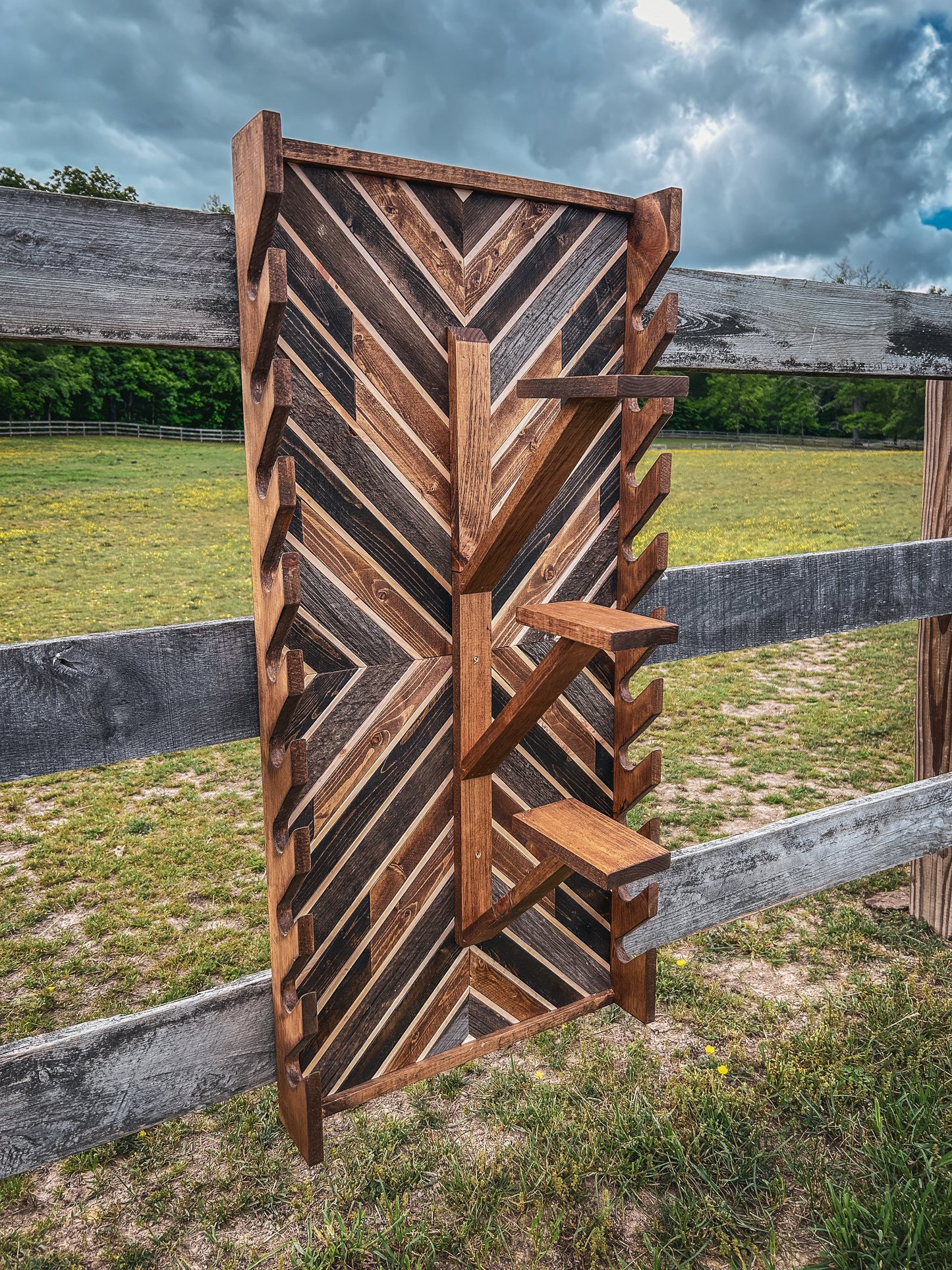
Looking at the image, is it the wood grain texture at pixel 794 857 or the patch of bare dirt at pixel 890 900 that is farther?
the patch of bare dirt at pixel 890 900

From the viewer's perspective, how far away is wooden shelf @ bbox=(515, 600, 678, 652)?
1.40 metres

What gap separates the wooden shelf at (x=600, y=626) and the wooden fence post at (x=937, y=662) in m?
1.93

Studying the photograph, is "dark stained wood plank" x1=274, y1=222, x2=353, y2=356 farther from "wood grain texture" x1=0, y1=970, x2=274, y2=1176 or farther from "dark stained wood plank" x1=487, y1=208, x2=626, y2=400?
"wood grain texture" x1=0, y1=970, x2=274, y2=1176

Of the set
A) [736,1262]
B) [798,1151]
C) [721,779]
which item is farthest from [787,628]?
[721,779]

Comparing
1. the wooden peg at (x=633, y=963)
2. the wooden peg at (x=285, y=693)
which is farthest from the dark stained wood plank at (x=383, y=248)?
the wooden peg at (x=633, y=963)

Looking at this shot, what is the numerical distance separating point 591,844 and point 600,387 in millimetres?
812

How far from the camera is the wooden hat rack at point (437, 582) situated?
4.85ft

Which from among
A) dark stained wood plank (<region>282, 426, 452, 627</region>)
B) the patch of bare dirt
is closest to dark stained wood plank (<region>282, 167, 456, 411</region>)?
dark stained wood plank (<region>282, 426, 452, 627</region>)

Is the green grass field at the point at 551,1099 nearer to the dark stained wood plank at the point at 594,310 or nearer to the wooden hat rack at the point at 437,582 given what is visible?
the wooden hat rack at the point at 437,582

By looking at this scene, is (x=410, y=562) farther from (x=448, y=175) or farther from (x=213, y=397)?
(x=213, y=397)

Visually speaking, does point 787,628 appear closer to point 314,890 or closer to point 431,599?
point 431,599

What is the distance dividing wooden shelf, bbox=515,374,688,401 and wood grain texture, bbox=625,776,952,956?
1319 millimetres

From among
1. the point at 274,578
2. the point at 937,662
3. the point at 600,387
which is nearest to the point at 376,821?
the point at 274,578

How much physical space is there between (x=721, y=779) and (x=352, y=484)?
14.2ft
